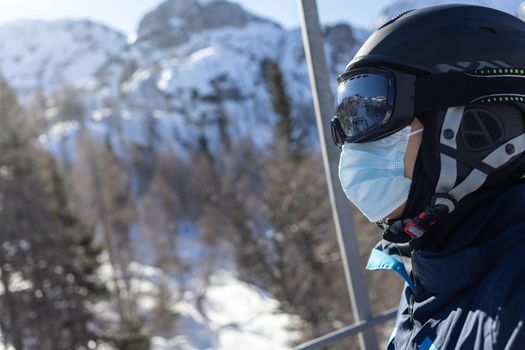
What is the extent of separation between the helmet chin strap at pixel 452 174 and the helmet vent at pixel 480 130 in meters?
0.02

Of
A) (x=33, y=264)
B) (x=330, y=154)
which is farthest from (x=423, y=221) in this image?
(x=33, y=264)

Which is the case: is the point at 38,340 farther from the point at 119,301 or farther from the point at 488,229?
the point at 488,229

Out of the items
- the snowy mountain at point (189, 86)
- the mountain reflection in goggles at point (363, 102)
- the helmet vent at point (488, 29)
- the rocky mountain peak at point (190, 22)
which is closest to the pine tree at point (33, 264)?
the snowy mountain at point (189, 86)

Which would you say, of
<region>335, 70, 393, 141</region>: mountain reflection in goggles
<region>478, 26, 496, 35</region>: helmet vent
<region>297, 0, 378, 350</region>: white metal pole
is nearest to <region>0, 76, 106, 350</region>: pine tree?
<region>297, 0, 378, 350</region>: white metal pole

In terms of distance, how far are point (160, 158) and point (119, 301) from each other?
25844mm

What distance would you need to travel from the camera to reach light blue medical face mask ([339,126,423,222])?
1212mm

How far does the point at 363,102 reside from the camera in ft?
4.30

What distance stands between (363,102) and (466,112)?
0.28m

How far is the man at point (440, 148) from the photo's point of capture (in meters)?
1.05

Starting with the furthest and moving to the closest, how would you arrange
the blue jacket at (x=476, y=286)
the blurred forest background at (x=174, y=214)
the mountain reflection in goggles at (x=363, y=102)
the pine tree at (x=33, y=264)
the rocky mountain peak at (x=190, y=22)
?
the rocky mountain peak at (x=190, y=22), the blurred forest background at (x=174, y=214), the pine tree at (x=33, y=264), the mountain reflection in goggles at (x=363, y=102), the blue jacket at (x=476, y=286)

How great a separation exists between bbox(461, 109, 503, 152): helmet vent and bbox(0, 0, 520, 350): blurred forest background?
54.7 inches

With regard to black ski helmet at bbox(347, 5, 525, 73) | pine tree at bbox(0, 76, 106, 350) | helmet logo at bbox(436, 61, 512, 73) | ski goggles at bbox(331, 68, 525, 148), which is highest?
black ski helmet at bbox(347, 5, 525, 73)

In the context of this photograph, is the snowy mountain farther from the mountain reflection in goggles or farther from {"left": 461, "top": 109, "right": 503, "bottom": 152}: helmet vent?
{"left": 461, "top": 109, "right": 503, "bottom": 152}: helmet vent

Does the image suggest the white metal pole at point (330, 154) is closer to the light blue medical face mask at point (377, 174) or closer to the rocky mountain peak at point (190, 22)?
the light blue medical face mask at point (377, 174)
